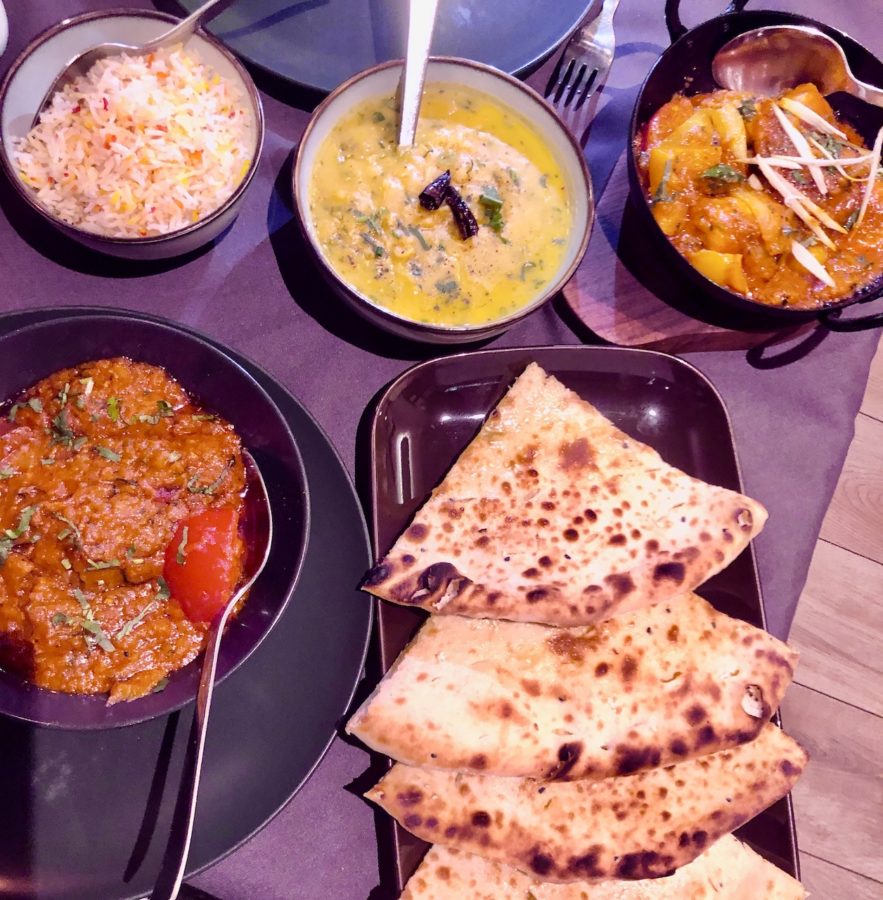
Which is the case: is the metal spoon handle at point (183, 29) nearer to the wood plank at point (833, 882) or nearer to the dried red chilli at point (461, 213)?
the dried red chilli at point (461, 213)

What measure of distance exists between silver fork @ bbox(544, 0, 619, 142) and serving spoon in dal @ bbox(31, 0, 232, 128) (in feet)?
3.30

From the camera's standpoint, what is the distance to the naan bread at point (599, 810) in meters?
1.97

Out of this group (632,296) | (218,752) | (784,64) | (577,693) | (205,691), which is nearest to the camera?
(205,691)

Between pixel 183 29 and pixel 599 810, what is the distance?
2.26m

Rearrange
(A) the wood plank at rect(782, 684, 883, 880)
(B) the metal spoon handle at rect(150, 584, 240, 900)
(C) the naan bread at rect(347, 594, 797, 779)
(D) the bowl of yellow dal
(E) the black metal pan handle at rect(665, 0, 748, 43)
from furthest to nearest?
(A) the wood plank at rect(782, 684, 883, 880), (E) the black metal pan handle at rect(665, 0, 748, 43), (D) the bowl of yellow dal, (C) the naan bread at rect(347, 594, 797, 779), (B) the metal spoon handle at rect(150, 584, 240, 900)

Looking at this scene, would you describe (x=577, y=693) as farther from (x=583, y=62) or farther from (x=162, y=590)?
(x=583, y=62)

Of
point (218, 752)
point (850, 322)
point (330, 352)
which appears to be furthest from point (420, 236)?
point (218, 752)

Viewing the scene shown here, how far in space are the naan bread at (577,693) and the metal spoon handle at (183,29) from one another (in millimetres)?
1629

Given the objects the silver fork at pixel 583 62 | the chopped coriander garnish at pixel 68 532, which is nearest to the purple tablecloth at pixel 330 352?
the silver fork at pixel 583 62

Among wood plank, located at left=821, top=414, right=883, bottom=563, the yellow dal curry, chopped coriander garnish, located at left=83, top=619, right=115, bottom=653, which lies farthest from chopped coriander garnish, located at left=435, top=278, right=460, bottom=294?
wood plank, located at left=821, top=414, right=883, bottom=563

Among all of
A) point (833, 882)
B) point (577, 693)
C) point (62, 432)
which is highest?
point (62, 432)

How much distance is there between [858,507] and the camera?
2.80 metres

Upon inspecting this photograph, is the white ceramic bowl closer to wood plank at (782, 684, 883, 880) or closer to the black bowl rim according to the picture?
the black bowl rim

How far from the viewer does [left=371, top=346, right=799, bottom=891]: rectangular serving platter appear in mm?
2111
